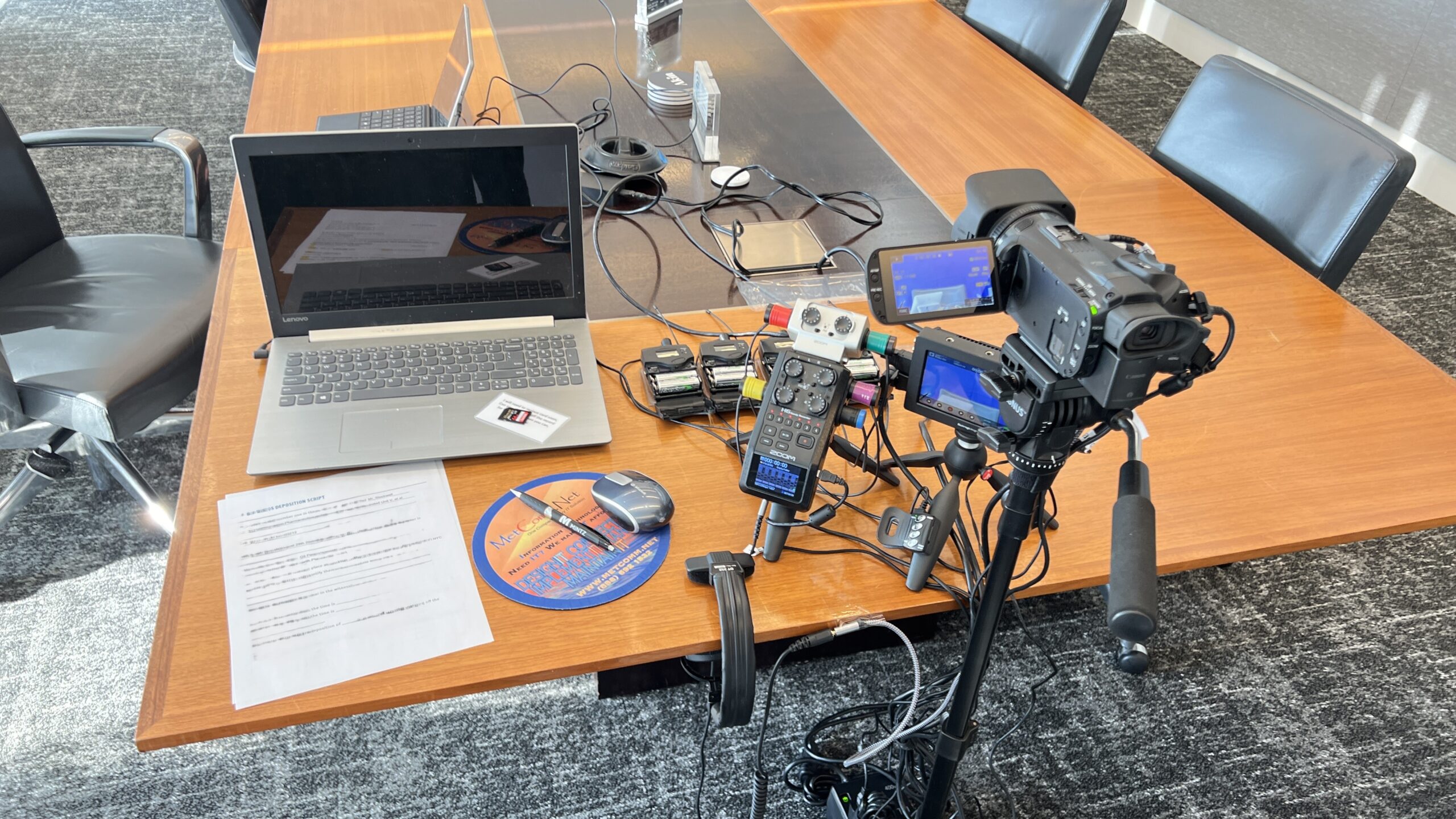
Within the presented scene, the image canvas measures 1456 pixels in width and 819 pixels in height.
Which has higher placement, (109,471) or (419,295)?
(419,295)

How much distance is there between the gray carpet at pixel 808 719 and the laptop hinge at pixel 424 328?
700mm

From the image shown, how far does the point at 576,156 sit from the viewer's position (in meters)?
1.20

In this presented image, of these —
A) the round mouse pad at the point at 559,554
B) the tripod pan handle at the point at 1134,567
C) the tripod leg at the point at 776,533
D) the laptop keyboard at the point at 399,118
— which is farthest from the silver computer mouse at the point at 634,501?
the laptop keyboard at the point at 399,118

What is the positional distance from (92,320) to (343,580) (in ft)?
3.20

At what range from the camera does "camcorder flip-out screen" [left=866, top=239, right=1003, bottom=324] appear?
2.69 ft

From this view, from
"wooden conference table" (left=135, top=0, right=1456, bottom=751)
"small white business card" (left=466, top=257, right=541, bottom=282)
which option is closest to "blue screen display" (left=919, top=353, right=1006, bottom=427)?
"wooden conference table" (left=135, top=0, right=1456, bottom=751)

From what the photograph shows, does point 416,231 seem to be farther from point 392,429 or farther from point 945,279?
point 945,279

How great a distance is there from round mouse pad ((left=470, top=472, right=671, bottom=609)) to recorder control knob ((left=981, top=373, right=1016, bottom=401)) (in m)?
0.43

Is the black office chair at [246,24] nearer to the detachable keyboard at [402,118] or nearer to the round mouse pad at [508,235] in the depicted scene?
the detachable keyboard at [402,118]

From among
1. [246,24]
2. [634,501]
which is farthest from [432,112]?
[634,501]

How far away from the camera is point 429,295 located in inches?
50.7

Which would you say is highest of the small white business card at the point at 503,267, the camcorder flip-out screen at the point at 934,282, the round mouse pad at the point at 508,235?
the camcorder flip-out screen at the point at 934,282

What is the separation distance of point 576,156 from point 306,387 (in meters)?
0.45

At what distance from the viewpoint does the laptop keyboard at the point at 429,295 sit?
1261mm
